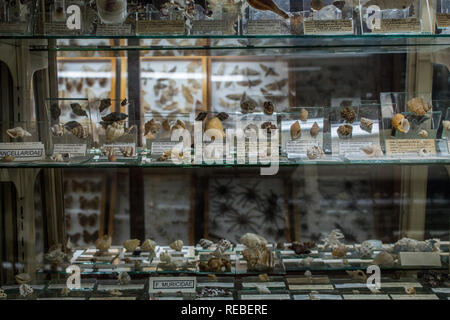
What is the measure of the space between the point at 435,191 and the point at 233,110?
0.90m

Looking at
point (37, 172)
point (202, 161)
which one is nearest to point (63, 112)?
point (37, 172)

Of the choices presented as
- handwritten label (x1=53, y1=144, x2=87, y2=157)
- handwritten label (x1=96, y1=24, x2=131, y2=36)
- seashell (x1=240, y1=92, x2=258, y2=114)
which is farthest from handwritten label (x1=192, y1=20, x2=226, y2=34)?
handwritten label (x1=53, y1=144, x2=87, y2=157)

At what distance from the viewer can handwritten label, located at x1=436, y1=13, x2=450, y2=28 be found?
69.2 inches

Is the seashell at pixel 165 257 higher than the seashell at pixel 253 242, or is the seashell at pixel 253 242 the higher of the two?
the seashell at pixel 253 242

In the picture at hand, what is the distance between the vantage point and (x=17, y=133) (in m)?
1.81

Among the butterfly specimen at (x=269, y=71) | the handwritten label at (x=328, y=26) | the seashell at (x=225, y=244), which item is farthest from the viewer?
the butterfly specimen at (x=269, y=71)

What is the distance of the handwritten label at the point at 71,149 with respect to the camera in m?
1.81

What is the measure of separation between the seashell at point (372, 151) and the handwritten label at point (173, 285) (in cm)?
76

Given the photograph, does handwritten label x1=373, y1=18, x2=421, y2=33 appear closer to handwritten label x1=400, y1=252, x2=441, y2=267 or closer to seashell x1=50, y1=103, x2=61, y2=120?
handwritten label x1=400, y1=252, x2=441, y2=267

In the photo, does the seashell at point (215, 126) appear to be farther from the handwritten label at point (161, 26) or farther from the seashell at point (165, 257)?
the seashell at point (165, 257)

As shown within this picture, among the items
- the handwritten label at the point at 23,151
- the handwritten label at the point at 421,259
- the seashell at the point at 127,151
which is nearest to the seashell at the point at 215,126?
the seashell at the point at 127,151

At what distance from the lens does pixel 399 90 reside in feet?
7.00

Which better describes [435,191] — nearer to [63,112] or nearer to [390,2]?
[390,2]

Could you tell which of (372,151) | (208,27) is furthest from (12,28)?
(372,151)
